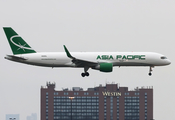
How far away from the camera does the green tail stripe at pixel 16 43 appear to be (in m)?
119

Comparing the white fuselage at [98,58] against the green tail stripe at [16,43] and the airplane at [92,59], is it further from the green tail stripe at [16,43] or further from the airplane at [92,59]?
the green tail stripe at [16,43]

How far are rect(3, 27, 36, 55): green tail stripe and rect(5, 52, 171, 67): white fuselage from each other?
2003 millimetres

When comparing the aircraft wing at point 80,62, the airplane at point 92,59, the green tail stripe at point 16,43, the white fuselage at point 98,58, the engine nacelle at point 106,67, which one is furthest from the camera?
the green tail stripe at point 16,43

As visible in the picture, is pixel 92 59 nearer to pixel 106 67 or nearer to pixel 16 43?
pixel 106 67

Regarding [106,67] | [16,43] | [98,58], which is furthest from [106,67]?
[16,43]

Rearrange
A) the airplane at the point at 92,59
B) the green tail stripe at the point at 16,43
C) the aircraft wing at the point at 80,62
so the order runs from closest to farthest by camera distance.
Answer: the aircraft wing at the point at 80,62 → the airplane at the point at 92,59 → the green tail stripe at the point at 16,43

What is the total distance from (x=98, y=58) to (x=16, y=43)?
62.1 feet

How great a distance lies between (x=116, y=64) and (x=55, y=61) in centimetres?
1311

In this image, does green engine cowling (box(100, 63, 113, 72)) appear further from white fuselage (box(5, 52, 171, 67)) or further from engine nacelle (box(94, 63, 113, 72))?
white fuselage (box(5, 52, 171, 67))

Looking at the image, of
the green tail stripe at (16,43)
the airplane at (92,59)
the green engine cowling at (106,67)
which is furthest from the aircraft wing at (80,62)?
the green tail stripe at (16,43)

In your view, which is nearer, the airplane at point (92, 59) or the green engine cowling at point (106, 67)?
the green engine cowling at point (106, 67)

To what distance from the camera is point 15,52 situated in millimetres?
118500

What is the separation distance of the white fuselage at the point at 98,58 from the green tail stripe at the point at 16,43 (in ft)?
6.57

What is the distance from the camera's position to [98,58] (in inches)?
4545
